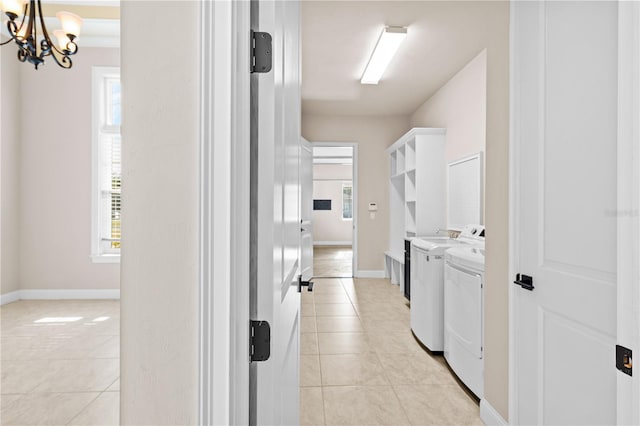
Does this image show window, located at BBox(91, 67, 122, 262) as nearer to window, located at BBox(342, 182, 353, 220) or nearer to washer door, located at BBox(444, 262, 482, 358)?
washer door, located at BBox(444, 262, 482, 358)

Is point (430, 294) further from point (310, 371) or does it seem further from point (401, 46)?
point (401, 46)

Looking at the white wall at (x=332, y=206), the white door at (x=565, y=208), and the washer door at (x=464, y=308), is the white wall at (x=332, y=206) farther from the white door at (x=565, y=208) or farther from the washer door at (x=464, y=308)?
the white door at (x=565, y=208)

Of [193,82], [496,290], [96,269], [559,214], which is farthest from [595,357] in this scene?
[96,269]

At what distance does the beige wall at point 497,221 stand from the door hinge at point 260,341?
1.44 meters

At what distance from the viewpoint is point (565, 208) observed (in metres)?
1.38

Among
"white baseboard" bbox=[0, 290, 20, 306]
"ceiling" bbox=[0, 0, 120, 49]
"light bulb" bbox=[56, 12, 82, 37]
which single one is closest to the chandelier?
"light bulb" bbox=[56, 12, 82, 37]

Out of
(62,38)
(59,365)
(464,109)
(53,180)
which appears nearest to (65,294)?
(53,180)

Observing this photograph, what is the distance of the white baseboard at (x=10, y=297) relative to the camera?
13.9ft

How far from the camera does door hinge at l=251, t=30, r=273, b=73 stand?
0.78 m

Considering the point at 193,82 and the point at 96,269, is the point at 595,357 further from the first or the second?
the point at 96,269

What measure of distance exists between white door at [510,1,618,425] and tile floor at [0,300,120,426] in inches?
83.1

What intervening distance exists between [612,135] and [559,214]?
338 millimetres

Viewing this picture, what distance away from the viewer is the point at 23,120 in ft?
14.6
